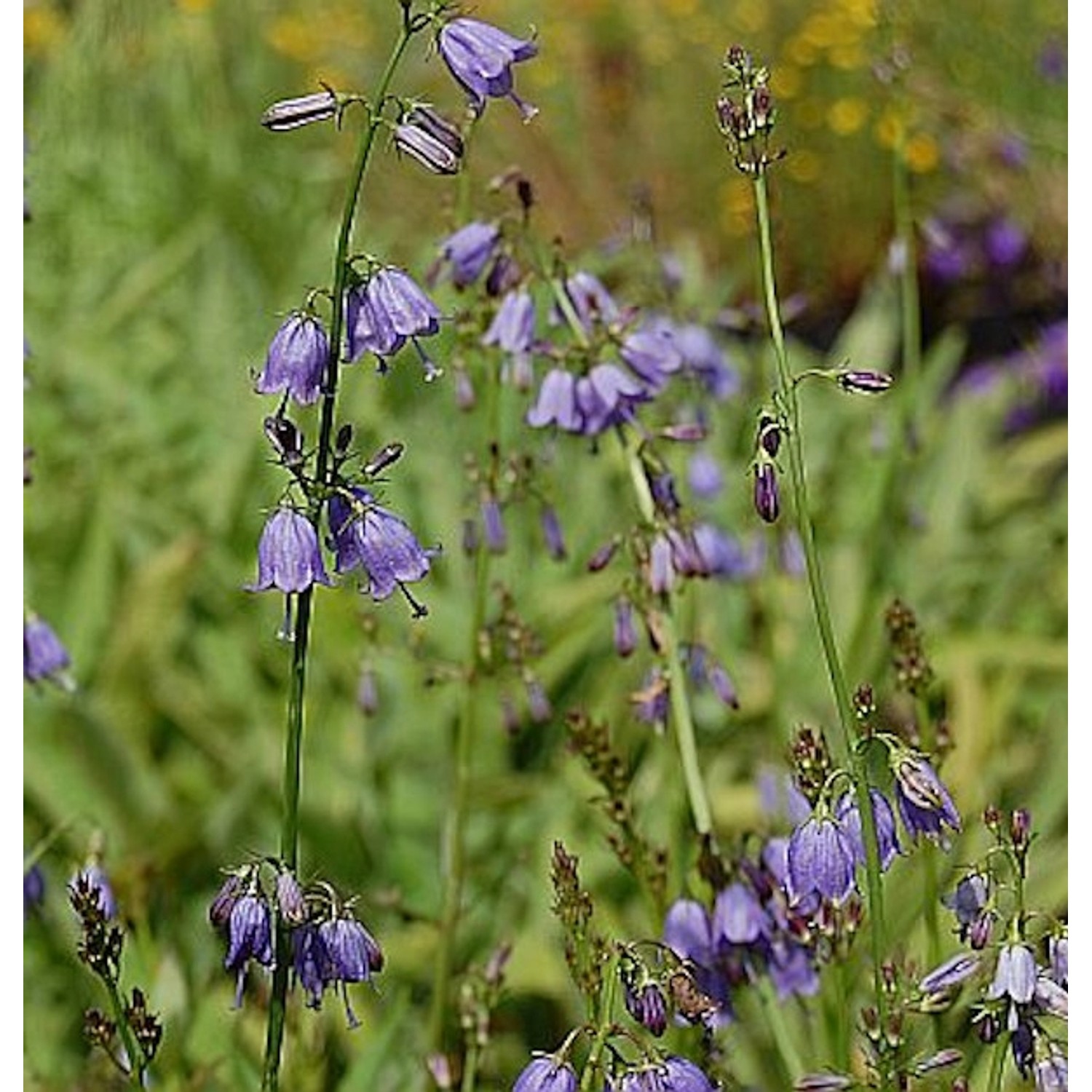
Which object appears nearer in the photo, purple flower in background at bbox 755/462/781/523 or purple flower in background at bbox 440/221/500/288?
purple flower in background at bbox 755/462/781/523

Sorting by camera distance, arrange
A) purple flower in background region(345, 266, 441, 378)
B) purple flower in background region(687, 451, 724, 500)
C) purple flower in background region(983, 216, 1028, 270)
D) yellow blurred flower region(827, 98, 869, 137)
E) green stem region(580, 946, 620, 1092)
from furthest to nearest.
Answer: yellow blurred flower region(827, 98, 869, 137) < purple flower in background region(983, 216, 1028, 270) < purple flower in background region(687, 451, 724, 500) < purple flower in background region(345, 266, 441, 378) < green stem region(580, 946, 620, 1092)

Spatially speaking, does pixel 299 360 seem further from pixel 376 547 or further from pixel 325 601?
pixel 325 601

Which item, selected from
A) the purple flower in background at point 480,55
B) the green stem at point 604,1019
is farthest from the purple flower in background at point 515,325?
the green stem at point 604,1019

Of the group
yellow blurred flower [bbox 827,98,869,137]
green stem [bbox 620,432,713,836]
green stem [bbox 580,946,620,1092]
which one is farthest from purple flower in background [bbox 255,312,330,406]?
yellow blurred flower [bbox 827,98,869,137]

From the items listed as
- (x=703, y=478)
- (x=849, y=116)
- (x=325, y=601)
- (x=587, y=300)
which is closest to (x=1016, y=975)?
(x=587, y=300)

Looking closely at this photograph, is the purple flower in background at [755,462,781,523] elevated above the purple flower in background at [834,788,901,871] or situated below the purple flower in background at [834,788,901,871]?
above

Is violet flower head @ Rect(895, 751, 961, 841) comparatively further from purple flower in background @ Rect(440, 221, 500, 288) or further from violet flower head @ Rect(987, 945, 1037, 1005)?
purple flower in background @ Rect(440, 221, 500, 288)
